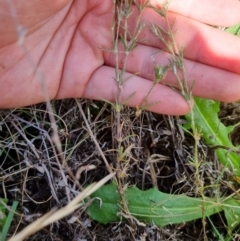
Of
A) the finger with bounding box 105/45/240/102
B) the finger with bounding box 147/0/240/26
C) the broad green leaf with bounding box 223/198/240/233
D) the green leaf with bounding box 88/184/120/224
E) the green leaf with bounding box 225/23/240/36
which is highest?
the finger with bounding box 147/0/240/26

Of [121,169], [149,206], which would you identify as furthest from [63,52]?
[149,206]

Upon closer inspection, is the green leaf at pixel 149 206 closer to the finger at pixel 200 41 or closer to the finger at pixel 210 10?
the finger at pixel 200 41

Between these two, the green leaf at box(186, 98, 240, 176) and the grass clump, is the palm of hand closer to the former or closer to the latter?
the grass clump

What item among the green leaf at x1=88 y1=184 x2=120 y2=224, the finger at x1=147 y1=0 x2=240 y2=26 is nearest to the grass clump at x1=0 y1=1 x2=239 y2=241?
the green leaf at x1=88 y1=184 x2=120 y2=224

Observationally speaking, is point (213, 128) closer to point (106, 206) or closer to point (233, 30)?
point (233, 30)

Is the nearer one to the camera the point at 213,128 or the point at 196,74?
Answer: the point at 196,74

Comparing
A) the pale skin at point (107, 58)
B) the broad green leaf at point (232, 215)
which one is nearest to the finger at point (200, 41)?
the pale skin at point (107, 58)

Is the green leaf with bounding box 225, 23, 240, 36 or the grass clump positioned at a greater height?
the green leaf with bounding box 225, 23, 240, 36
